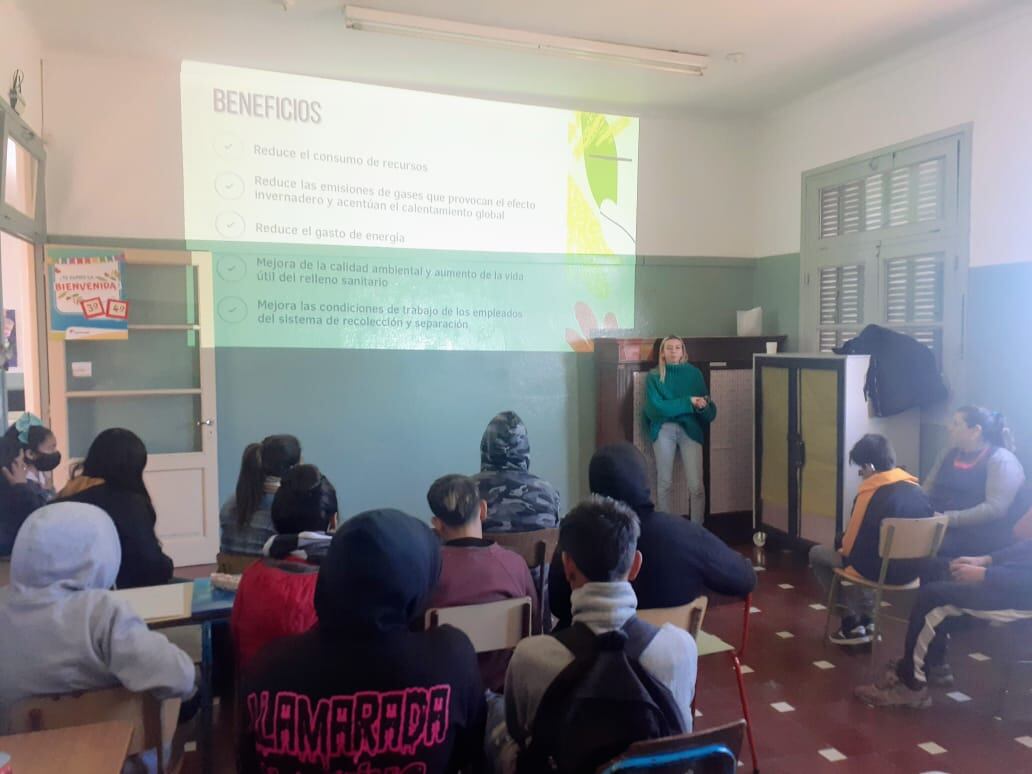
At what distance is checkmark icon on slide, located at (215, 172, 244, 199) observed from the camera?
14.6 ft

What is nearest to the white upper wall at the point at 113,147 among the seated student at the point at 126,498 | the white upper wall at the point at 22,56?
the white upper wall at the point at 22,56

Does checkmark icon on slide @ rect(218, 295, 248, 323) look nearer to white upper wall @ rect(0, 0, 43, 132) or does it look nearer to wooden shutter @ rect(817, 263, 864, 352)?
white upper wall @ rect(0, 0, 43, 132)

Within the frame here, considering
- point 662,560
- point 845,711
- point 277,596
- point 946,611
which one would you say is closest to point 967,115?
point 946,611

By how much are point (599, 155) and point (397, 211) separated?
1466 millimetres

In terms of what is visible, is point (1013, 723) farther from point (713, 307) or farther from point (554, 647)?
point (713, 307)

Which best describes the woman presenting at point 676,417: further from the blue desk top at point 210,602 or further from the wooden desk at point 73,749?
the wooden desk at point 73,749

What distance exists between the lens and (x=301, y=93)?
4.59 metres

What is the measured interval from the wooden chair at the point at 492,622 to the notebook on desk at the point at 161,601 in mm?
698

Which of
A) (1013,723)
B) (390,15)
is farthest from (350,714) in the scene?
(390,15)

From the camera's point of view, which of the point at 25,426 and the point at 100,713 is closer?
the point at 100,713

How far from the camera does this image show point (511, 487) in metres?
2.92

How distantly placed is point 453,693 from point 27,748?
783 millimetres

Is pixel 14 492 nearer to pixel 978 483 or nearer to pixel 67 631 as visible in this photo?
pixel 67 631

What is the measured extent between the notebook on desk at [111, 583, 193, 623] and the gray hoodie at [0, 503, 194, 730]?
356mm
